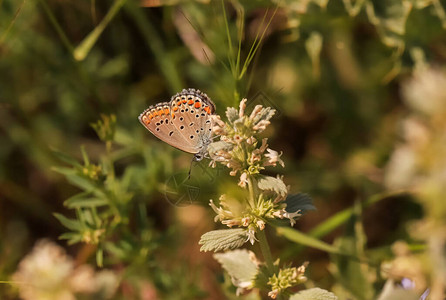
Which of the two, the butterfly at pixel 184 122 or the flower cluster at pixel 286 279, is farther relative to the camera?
the butterfly at pixel 184 122

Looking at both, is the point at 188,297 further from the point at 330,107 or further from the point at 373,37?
the point at 373,37

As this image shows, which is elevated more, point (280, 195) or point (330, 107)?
point (280, 195)

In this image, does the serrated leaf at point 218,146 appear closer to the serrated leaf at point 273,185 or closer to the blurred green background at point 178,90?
the serrated leaf at point 273,185

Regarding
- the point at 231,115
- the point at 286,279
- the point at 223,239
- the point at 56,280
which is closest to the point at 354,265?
the point at 286,279

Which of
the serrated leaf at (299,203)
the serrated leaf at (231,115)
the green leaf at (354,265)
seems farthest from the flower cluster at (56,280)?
the serrated leaf at (231,115)

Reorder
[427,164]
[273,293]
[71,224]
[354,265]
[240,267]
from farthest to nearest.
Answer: [427,164]
[354,265]
[71,224]
[240,267]
[273,293]

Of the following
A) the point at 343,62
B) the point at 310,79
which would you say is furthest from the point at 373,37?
the point at 310,79

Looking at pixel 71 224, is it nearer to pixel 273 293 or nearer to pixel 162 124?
pixel 162 124
